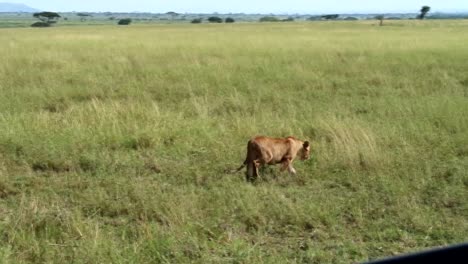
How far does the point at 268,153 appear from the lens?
5.23 m

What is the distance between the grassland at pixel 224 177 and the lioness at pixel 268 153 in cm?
11

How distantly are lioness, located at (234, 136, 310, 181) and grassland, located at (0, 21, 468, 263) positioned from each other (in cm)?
11

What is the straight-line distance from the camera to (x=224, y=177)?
5.34m

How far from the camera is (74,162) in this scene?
593 cm

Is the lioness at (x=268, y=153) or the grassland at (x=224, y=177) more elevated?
the lioness at (x=268, y=153)

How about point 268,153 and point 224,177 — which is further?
point 224,177

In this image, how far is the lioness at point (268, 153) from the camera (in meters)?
5.20

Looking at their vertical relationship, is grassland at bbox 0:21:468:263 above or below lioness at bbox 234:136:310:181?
below

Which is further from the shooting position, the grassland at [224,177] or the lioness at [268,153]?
the lioness at [268,153]

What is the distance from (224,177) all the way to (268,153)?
1.55ft

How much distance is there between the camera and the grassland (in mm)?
3816

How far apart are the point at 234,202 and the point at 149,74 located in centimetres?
960

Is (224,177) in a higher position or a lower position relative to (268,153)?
lower

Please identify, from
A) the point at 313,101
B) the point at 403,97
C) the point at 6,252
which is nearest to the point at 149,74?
the point at 313,101
